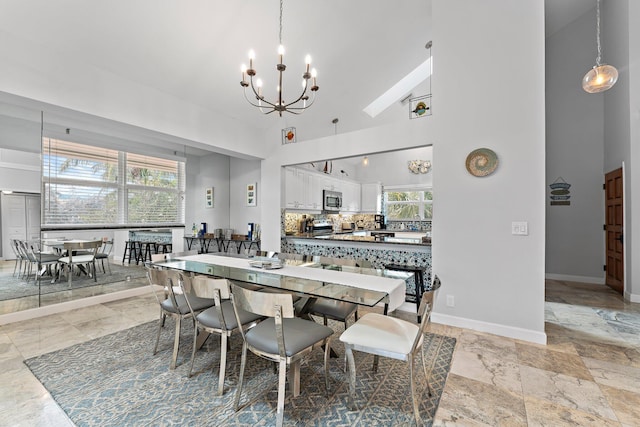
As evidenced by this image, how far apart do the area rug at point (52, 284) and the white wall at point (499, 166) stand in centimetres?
463

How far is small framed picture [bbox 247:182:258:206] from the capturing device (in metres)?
5.89

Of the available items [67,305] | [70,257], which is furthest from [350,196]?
[67,305]

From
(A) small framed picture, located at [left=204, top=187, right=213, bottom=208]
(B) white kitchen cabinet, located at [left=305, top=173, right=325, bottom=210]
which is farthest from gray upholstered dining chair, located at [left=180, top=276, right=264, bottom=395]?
(A) small framed picture, located at [left=204, top=187, right=213, bottom=208]

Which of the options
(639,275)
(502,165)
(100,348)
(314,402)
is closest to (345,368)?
(314,402)

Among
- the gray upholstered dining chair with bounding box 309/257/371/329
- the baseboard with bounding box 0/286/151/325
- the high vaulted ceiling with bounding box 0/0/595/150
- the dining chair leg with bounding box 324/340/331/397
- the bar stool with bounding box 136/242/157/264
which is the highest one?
the high vaulted ceiling with bounding box 0/0/595/150

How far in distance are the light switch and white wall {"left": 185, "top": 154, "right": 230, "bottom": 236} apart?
201 inches

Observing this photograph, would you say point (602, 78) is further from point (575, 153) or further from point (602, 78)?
point (575, 153)

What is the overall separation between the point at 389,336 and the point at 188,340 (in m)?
2.04

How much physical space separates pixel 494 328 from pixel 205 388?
9.13ft

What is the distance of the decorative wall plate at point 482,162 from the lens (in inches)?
118

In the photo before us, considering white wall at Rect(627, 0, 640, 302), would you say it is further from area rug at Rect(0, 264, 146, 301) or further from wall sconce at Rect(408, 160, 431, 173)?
area rug at Rect(0, 264, 146, 301)

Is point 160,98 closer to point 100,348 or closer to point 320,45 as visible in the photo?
point 320,45

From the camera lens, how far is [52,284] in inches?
148

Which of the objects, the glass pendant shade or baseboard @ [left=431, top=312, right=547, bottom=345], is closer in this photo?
baseboard @ [left=431, top=312, right=547, bottom=345]
